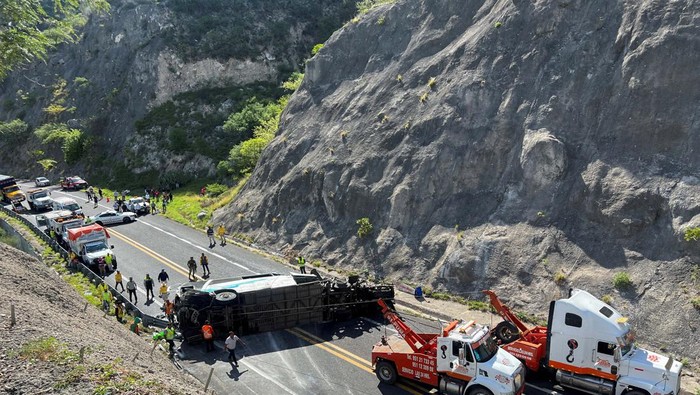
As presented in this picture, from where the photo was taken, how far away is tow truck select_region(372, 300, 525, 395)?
13.9 meters

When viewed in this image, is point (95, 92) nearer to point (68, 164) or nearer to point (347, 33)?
point (68, 164)

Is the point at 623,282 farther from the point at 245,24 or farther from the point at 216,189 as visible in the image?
the point at 245,24

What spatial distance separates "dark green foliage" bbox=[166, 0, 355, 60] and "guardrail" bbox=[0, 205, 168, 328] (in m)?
30.3

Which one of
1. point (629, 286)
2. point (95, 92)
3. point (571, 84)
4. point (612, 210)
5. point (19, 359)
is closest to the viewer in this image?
point (19, 359)

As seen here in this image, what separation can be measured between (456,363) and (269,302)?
8.70m

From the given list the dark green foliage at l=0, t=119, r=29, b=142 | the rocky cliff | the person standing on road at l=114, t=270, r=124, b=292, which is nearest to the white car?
the rocky cliff

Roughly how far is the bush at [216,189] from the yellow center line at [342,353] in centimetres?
2764

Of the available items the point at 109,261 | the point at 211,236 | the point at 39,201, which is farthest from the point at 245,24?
the point at 109,261

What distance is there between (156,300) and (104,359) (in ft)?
41.5

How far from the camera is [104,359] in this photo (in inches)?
493

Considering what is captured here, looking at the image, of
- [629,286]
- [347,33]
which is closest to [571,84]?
[629,286]

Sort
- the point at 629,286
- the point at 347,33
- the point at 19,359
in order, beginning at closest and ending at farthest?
1. the point at 19,359
2. the point at 629,286
3. the point at 347,33

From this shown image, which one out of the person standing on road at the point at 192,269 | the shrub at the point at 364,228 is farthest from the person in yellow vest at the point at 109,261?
the shrub at the point at 364,228

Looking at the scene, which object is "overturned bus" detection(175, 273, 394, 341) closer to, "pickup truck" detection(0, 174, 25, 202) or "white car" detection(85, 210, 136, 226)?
"white car" detection(85, 210, 136, 226)
